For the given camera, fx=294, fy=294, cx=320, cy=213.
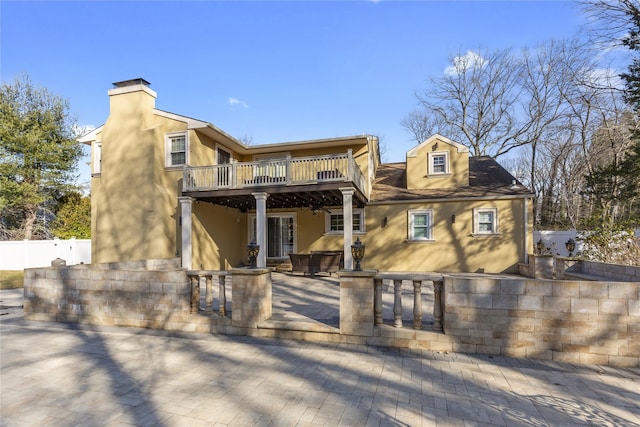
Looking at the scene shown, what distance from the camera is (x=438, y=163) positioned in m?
12.9

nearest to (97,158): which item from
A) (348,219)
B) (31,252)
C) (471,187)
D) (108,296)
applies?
(31,252)

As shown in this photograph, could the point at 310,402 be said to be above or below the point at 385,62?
below

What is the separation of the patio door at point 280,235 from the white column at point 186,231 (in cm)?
400

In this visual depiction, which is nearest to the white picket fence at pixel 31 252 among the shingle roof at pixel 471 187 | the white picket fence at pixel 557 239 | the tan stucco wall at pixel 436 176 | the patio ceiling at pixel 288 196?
the patio ceiling at pixel 288 196

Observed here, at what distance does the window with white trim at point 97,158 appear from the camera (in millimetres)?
12117

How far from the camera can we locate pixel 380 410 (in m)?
2.72

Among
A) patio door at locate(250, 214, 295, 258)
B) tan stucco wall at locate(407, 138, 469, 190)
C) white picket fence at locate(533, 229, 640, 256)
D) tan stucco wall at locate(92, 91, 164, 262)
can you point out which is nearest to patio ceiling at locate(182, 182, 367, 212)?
patio door at locate(250, 214, 295, 258)

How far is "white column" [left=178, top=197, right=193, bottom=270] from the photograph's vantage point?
1014 cm

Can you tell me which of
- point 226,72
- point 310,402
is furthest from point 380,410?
point 226,72

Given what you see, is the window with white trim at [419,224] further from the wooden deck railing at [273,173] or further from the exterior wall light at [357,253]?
the exterior wall light at [357,253]

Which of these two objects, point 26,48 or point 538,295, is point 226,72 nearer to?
point 26,48

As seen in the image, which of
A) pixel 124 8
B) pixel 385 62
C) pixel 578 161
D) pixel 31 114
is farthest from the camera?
pixel 578 161

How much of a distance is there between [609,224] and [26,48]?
59.5 feet

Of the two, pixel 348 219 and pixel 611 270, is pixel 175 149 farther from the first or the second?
pixel 611 270
